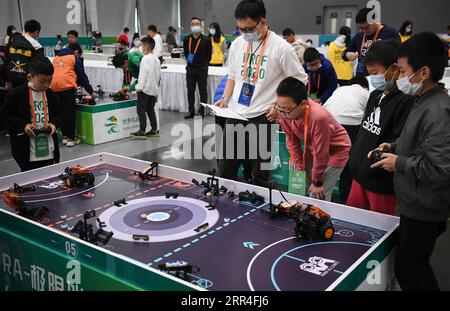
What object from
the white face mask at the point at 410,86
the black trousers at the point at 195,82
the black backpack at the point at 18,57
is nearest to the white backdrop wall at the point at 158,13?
the black trousers at the point at 195,82

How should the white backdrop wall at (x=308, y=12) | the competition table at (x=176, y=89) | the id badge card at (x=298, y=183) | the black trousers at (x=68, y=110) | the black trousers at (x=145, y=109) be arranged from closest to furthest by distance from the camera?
the id badge card at (x=298, y=183) → the black trousers at (x=68, y=110) → the black trousers at (x=145, y=109) → the competition table at (x=176, y=89) → the white backdrop wall at (x=308, y=12)

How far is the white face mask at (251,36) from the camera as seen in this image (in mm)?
2623

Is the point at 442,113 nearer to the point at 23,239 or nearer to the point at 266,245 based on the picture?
the point at 266,245

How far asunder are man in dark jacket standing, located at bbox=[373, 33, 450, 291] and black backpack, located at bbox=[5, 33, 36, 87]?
4481 mm

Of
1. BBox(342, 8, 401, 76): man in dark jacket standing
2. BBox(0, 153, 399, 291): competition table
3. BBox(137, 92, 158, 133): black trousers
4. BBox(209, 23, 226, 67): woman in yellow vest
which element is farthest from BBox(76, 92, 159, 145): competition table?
BBox(0, 153, 399, 291): competition table

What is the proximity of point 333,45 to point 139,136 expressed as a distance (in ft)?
10.2

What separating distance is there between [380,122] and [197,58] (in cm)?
517

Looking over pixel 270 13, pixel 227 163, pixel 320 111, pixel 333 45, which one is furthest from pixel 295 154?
pixel 270 13

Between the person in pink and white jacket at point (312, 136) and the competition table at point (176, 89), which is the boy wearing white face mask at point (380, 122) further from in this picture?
the competition table at point (176, 89)

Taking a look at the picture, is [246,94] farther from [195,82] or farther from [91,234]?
[195,82]

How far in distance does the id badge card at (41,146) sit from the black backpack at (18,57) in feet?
7.95

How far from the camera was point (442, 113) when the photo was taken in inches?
61.1

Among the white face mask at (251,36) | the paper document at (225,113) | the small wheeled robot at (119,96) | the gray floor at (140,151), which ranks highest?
the white face mask at (251,36)

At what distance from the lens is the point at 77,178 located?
2.37 meters
